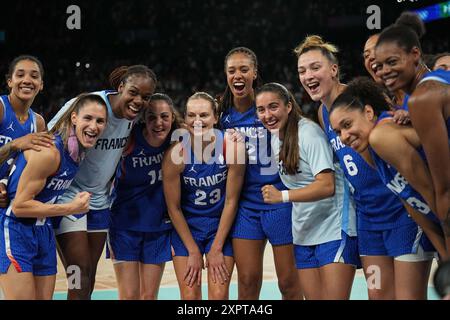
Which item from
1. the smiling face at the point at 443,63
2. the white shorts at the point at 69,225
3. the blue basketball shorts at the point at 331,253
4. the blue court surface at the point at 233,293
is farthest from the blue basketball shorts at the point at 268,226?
the blue court surface at the point at 233,293

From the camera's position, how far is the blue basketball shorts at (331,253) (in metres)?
3.95

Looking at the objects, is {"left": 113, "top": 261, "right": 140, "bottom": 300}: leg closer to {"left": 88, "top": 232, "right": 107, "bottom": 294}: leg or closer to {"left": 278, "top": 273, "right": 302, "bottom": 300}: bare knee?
{"left": 88, "top": 232, "right": 107, "bottom": 294}: leg

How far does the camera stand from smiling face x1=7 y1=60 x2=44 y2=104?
184 inches

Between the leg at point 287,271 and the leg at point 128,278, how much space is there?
99 cm

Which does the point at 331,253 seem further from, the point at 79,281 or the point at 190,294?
A: the point at 79,281

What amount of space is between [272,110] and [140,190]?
1.11 meters

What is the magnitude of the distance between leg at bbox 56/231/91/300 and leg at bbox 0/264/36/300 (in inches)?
22.5

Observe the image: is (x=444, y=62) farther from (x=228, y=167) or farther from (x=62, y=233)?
(x=62, y=233)

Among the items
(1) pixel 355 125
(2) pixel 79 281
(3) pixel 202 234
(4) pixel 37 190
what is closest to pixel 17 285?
(4) pixel 37 190

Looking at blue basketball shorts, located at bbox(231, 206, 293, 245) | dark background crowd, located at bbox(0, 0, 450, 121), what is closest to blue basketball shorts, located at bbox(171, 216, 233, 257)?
blue basketball shorts, located at bbox(231, 206, 293, 245)

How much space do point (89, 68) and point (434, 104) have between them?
14.6 meters

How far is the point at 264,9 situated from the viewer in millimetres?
17297

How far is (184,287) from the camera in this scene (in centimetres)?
423

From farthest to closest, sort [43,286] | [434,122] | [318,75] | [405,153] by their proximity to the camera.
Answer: [318,75]
[43,286]
[405,153]
[434,122]
